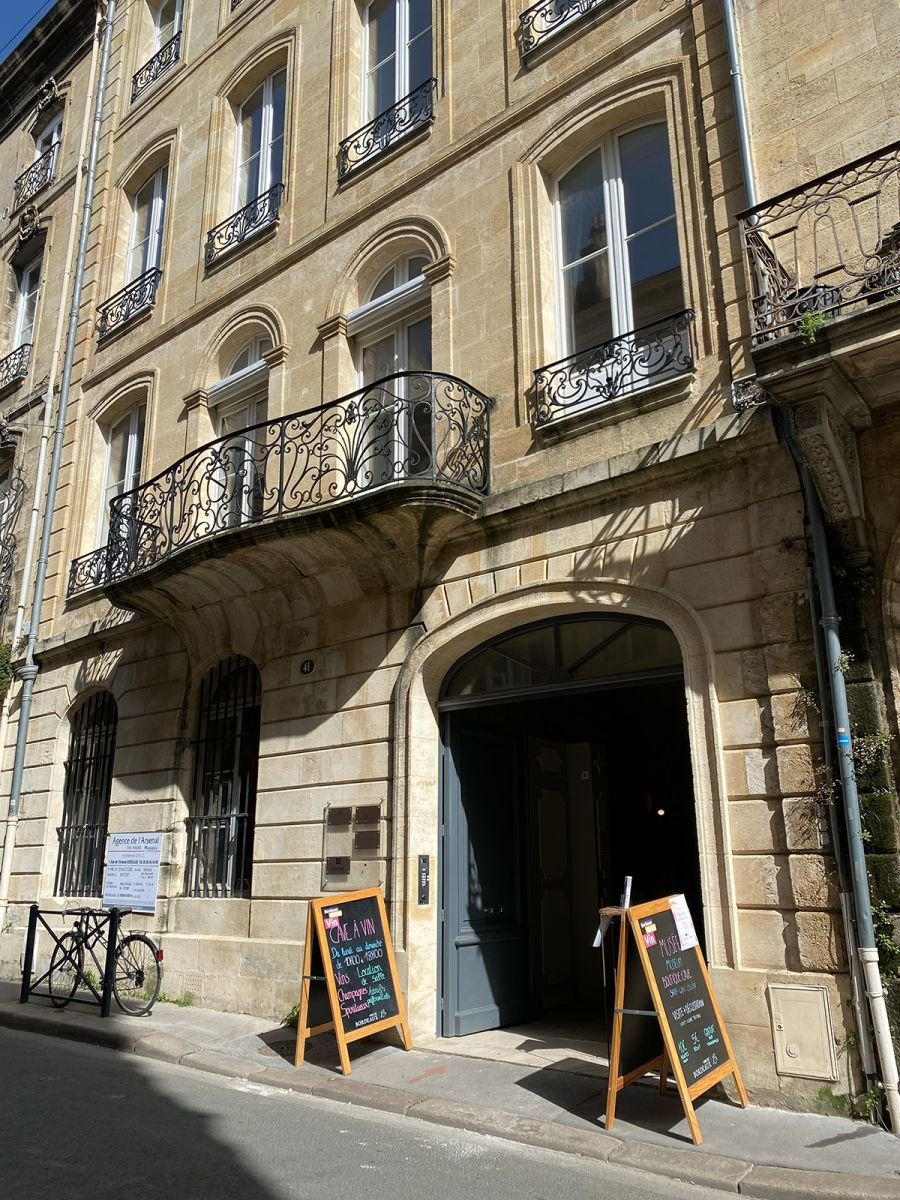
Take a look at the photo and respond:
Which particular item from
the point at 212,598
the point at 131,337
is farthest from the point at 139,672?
the point at 131,337

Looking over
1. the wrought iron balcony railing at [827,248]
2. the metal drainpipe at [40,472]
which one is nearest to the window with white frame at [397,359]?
the wrought iron balcony railing at [827,248]

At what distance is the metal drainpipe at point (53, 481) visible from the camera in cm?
1213

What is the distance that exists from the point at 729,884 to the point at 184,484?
22.5ft

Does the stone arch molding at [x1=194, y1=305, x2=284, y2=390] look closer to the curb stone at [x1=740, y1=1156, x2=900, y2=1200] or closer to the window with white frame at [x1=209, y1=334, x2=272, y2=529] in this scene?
the window with white frame at [x1=209, y1=334, x2=272, y2=529]

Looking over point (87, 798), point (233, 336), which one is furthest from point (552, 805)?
point (233, 336)

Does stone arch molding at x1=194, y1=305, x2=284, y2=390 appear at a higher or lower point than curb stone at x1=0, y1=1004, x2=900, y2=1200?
higher

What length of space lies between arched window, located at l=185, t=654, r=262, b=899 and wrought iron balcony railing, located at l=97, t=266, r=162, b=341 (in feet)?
19.1

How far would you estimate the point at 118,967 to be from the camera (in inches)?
381

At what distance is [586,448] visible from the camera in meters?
7.34

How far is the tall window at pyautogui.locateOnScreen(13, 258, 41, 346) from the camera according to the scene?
16266 millimetres

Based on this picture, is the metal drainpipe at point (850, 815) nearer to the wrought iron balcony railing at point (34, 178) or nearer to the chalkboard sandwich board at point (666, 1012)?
the chalkboard sandwich board at point (666, 1012)

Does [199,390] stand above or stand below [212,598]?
above

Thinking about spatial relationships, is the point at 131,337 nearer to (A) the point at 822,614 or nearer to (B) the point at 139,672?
(B) the point at 139,672

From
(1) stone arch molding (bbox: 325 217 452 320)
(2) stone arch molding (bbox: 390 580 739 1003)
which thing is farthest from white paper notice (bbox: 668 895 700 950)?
(1) stone arch molding (bbox: 325 217 452 320)
